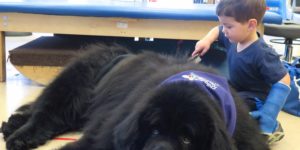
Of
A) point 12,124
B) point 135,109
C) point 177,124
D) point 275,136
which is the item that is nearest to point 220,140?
point 177,124

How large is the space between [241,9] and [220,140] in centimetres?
105

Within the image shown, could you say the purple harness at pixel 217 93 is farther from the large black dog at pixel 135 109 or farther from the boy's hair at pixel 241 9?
the boy's hair at pixel 241 9

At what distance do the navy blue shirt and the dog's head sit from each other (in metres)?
0.94

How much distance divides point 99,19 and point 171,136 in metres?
1.87

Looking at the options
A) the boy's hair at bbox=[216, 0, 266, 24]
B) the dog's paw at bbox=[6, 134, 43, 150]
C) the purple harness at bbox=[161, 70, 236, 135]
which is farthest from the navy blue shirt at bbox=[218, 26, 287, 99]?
the dog's paw at bbox=[6, 134, 43, 150]

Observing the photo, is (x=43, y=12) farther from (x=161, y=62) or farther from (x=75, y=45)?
(x=161, y=62)

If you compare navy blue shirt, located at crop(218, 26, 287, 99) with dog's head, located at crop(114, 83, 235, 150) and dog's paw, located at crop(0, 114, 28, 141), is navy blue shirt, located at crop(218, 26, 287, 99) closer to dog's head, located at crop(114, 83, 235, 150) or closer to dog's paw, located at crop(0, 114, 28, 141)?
dog's head, located at crop(114, 83, 235, 150)

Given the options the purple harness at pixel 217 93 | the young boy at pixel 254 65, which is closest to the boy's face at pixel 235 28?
the young boy at pixel 254 65

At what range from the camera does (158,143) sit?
1086mm

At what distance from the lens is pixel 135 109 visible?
1217 mm

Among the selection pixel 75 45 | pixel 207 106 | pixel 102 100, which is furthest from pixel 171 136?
pixel 75 45

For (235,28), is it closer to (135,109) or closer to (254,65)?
(254,65)

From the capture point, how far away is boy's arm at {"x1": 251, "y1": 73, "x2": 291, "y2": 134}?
1822 millimetres

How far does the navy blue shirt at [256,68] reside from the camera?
1984 millimetres
